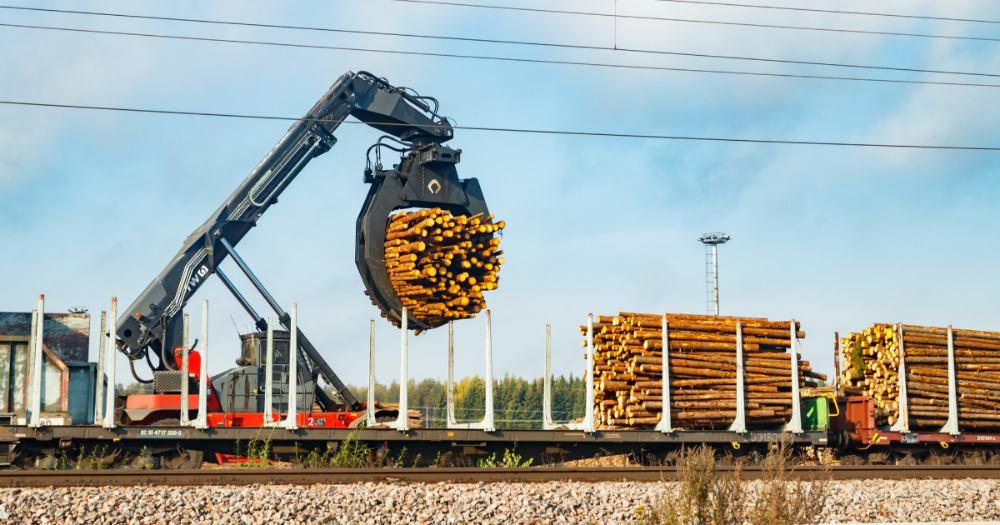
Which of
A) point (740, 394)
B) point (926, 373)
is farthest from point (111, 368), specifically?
point (926, 373)

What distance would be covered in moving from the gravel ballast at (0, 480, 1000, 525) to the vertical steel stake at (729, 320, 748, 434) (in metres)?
3.96

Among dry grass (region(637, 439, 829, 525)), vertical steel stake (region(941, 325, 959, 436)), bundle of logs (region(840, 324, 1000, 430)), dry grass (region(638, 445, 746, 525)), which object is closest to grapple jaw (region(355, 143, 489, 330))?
bundle of logs (region(840, 324, 1000, 430))

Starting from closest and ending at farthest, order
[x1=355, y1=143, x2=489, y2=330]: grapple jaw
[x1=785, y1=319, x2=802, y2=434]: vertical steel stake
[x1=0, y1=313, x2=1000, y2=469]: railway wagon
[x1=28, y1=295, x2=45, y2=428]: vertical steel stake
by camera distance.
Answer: [x1=28, y1=295, x2=45, y2=428]: vertical steel stake → [x1=0, y1=313, x2=1000, y2=469]: railway wagon → [x1=785, y1=319, x2=802, y2=434]: vertical steel stake → [x1=355, y1=143, x2=489, y2=330]: grapple jaw

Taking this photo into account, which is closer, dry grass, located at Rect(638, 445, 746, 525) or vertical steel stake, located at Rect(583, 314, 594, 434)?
dry grass, located at Rect(638, 445, 746, 525)

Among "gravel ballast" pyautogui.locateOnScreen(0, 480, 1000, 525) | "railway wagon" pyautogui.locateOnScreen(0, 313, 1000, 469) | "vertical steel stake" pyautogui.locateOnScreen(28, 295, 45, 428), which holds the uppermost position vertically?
"vertical steel stake" pyautogui.locateOnScreen(28, 295, 45, 428)

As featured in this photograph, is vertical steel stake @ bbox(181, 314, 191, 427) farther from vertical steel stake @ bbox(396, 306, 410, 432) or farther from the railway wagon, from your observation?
vertical steel stake @ bbox(396, 306, 410, 432)

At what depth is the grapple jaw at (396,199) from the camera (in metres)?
19.4

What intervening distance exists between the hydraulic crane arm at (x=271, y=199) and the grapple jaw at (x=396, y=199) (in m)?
0.06

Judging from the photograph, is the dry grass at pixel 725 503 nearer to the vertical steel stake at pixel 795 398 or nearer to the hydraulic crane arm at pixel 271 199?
the vertical steel stake at pixel 795 398

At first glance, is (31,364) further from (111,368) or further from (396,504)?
(396,504)

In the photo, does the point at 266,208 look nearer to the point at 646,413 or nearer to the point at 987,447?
the point at 646,413

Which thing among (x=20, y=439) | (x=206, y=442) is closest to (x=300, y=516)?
(x=206, y=442)

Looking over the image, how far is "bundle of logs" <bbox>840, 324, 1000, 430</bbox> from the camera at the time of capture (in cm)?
1777

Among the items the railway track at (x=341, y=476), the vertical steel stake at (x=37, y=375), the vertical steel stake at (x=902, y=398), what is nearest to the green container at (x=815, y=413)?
the vertical steel stake at (x=902, y=398)
